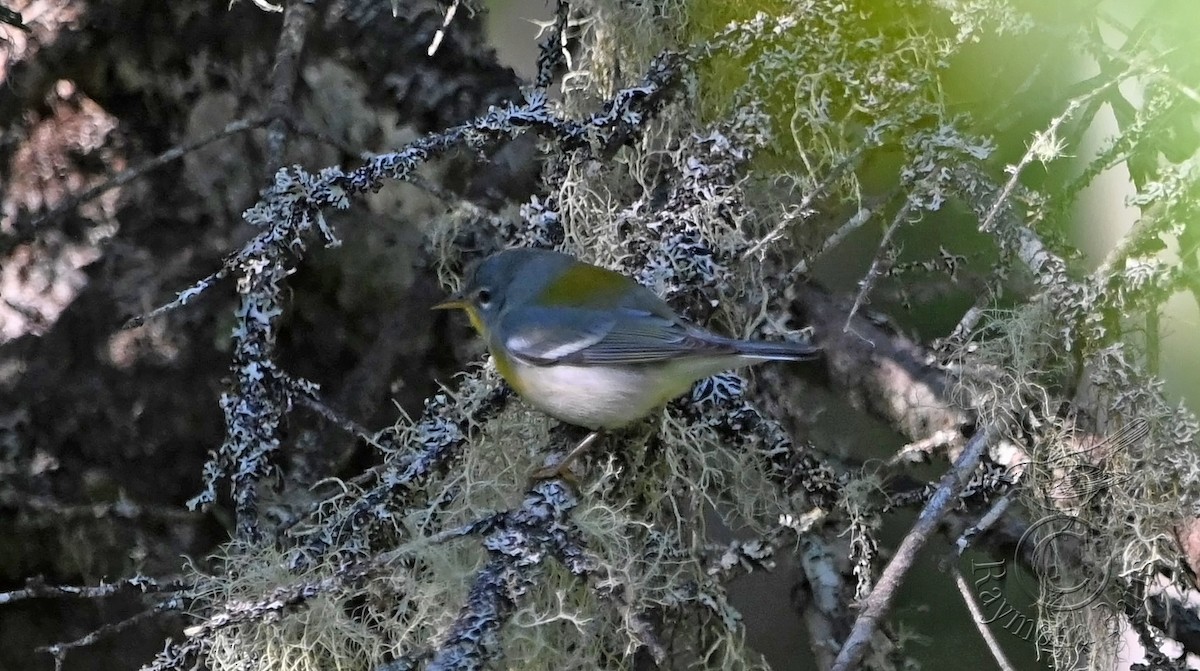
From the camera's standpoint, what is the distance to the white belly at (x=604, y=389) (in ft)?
4.47

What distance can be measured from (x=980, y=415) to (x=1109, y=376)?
0.17m

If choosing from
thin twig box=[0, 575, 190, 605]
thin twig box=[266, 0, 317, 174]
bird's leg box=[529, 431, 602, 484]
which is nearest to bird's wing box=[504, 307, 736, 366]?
bird's leg box=[529, 431, 602, 484]

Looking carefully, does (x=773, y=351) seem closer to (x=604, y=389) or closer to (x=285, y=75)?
(x=604, y=389)

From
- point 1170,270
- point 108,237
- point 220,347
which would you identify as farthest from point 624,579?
point 108,237

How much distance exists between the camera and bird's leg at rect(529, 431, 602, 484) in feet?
4.31

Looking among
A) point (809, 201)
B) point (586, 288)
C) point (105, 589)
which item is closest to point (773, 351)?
point (809, 201)

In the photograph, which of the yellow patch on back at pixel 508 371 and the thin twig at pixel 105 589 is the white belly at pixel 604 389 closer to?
the yellow patch on back at pixel 508 371

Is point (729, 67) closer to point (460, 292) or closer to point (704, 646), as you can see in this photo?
point (460, 292)

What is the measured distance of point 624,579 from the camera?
3.84 ft

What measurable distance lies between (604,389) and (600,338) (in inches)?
5.4

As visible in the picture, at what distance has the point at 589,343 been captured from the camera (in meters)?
1.49

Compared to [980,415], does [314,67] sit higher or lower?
higher

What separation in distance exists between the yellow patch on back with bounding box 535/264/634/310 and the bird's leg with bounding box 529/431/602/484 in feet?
0.67

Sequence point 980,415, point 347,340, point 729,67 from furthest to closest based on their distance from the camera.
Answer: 1. point 347,340
2. point 729,67
3. point 980,415
